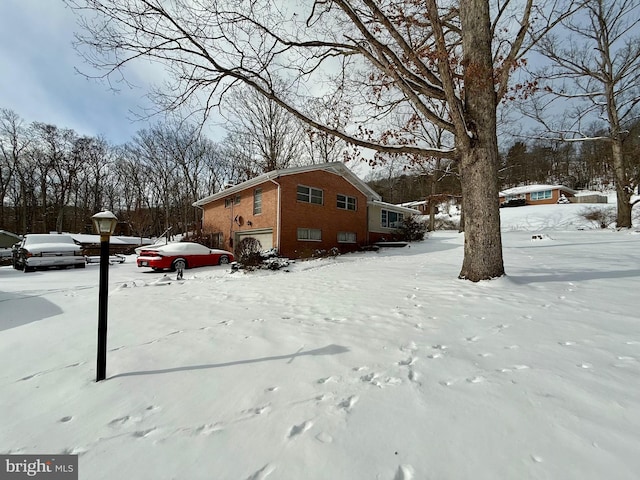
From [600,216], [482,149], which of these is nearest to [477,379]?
[482,149]

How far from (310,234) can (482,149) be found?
11.0 metres

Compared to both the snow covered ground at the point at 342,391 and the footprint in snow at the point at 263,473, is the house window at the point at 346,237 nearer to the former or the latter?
the snow covered ground at the point at 342,391

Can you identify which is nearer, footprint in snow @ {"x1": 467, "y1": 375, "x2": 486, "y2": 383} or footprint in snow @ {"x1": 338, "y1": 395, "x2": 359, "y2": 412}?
footprint in snow @ {"x1": 338, "y1": 395, "x2": 359, "y2": 412}

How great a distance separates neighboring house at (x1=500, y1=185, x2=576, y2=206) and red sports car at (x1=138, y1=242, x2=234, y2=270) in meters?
40.3

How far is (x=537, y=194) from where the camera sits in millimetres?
37469

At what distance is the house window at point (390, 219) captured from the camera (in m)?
21.2

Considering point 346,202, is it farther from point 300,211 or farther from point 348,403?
point 348,403

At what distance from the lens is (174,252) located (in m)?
11.7

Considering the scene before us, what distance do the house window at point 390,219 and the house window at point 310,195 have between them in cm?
709

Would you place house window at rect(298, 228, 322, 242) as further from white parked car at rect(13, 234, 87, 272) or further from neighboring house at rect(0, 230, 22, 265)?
neighboring house at rect(0, 230, 22, 265)

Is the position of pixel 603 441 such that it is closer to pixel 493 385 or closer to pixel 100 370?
pixel 493 385

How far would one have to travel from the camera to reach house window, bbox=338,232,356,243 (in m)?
17.1

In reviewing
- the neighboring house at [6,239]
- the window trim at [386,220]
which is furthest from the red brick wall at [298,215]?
the neighboring house at [6,239]

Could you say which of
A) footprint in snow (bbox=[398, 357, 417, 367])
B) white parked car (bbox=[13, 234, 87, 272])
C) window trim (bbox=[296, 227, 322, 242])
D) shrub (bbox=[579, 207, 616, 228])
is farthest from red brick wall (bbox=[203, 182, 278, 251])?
shrub (bbox=[579, 207, 616, 228])
